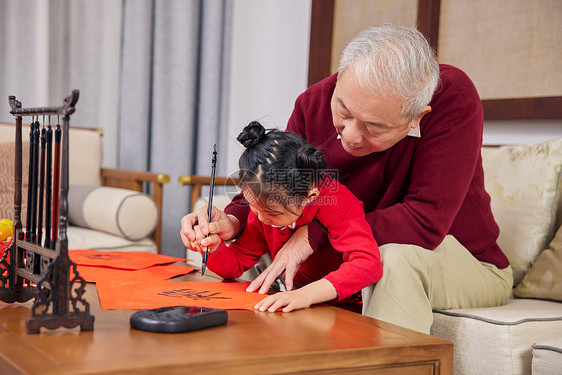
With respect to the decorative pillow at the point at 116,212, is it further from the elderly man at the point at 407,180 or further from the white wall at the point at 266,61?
the elderly man at the point at 407,180

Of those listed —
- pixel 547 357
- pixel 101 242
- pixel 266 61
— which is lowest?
pixel 101 242

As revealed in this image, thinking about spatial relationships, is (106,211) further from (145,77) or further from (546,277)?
(546,277)

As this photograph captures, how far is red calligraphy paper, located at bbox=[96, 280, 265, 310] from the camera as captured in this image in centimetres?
96

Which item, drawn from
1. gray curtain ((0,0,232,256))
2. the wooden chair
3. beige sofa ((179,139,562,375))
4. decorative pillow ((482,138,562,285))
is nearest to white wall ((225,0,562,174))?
gray curtain ((0,0,232,256))

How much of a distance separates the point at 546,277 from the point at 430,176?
464 millimetres

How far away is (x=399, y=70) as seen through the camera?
1199 mm

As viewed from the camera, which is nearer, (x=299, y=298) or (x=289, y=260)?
(x=299, y=298)

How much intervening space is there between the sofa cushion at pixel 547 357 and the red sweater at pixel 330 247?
1.13 ft

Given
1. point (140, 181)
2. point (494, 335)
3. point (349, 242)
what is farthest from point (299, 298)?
point (140, 181)

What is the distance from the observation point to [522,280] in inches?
62.9

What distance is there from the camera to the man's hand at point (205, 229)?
45.8 inches

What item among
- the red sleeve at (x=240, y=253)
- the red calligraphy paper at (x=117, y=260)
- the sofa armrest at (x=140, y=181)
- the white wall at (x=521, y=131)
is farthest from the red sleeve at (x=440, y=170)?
the sofa armrest at (x=140, y=181)

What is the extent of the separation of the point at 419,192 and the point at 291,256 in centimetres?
34

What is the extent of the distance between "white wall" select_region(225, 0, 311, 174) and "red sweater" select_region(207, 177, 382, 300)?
1828mm
